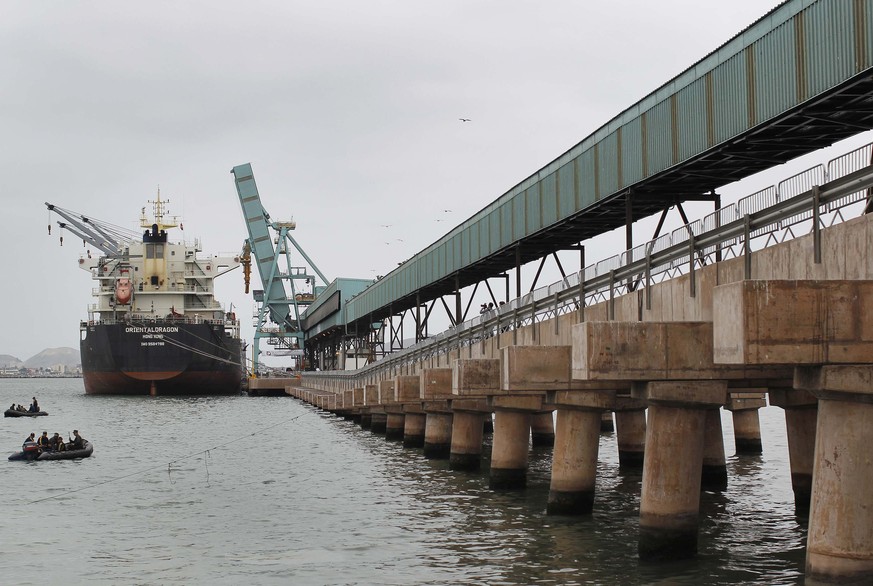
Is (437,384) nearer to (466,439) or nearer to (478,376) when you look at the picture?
(466,439)

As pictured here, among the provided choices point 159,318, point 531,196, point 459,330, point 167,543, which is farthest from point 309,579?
point 159,318

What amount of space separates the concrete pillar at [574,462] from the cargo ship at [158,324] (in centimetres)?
8882

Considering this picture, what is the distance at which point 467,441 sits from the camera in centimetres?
3884

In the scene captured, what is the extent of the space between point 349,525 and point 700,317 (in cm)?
1231

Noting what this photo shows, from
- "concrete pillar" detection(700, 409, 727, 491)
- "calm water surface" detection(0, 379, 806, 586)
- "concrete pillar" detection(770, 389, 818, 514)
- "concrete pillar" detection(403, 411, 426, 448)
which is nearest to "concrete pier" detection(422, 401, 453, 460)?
"calm water surface" detection(0, 379, 806, 586)

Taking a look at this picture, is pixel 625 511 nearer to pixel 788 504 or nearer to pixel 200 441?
pixel 788 504

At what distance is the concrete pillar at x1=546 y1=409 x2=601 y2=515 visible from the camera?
25.7 m

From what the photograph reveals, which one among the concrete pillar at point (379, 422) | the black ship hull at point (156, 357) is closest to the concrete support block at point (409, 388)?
the concrete pillar at point (379, 422)

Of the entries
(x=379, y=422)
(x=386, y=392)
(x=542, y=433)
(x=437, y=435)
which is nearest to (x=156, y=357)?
(x=379, y=422)

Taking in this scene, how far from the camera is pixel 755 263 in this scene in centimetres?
1667

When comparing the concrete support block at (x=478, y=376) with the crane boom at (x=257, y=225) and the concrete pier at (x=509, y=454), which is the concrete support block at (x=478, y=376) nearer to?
the concrete pier at (x=509, y=454)

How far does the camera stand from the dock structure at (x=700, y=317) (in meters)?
13.9

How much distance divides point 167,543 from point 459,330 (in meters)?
16.9

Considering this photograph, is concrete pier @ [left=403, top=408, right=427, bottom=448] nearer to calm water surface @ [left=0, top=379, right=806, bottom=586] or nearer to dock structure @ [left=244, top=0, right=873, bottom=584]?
calm water surface @ [left=0, top=379, right=806, bottom=586]
